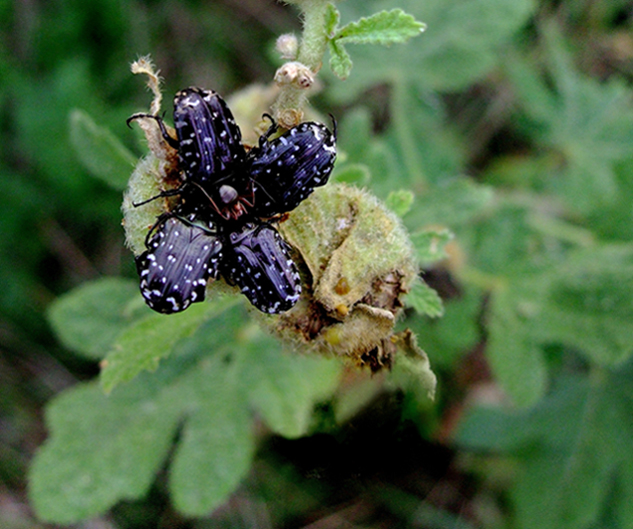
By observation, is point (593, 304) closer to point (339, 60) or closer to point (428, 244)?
point (428, 244)

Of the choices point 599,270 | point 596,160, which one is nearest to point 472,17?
point 596,160

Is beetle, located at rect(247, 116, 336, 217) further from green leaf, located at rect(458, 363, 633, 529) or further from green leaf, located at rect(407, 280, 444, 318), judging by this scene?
green leaf, located at rect(458, 363, 633, 529)

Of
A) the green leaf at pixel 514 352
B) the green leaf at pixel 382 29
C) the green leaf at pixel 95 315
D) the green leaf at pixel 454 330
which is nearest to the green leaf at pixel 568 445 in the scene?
the green leaf at pixel 454 330

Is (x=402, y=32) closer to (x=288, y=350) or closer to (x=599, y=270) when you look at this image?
(x=288, y=350)

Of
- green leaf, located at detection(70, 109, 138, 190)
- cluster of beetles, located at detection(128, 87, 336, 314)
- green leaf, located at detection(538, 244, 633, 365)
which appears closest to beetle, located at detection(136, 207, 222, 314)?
cluster of beetles, located at detection(128, 87, 336, 314)

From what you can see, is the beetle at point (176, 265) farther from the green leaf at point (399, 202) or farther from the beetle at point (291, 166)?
the green leaf at point (399, 202)

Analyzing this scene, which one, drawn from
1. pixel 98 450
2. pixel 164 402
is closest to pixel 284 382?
pixel 164 402
